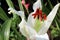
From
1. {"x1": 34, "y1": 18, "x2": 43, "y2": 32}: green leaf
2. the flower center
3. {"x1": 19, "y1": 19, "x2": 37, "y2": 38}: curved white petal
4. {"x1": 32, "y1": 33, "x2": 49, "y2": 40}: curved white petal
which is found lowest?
{"x1": 32, "y1": 33, "x2": 49, "y2": 40}: curved white petal

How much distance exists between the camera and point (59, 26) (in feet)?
4.38

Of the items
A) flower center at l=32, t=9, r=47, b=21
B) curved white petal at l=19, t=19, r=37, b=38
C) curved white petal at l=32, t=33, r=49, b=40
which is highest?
flower center at l=32, t=9, r=47, b=21

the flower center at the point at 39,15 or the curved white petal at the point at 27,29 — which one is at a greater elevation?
the flower center at the point at 39,15

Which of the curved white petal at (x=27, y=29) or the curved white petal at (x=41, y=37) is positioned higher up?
the curved white petal at (x=27, y=29)

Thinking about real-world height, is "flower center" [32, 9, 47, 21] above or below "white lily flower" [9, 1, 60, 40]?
above

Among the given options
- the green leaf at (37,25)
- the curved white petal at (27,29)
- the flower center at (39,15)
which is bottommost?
the curved white petal at (27,29)

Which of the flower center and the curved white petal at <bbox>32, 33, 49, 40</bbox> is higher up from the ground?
the flower center

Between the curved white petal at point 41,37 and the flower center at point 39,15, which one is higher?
the flower center at point 39,15

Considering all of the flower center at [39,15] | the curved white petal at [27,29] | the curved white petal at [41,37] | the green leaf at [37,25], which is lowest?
the curved white petal at [41,37]

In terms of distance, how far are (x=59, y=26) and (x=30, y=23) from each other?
0.56m

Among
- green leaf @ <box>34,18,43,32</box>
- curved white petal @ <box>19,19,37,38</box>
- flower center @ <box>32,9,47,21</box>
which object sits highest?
flower center @ <box>32,9,47,21</box>

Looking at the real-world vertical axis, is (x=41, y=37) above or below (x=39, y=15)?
below

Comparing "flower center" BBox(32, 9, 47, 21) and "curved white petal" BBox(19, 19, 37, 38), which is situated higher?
"flower center" BBox(32, 9, 47, 21)

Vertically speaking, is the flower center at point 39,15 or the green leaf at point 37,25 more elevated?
the flower center at point 39,15
